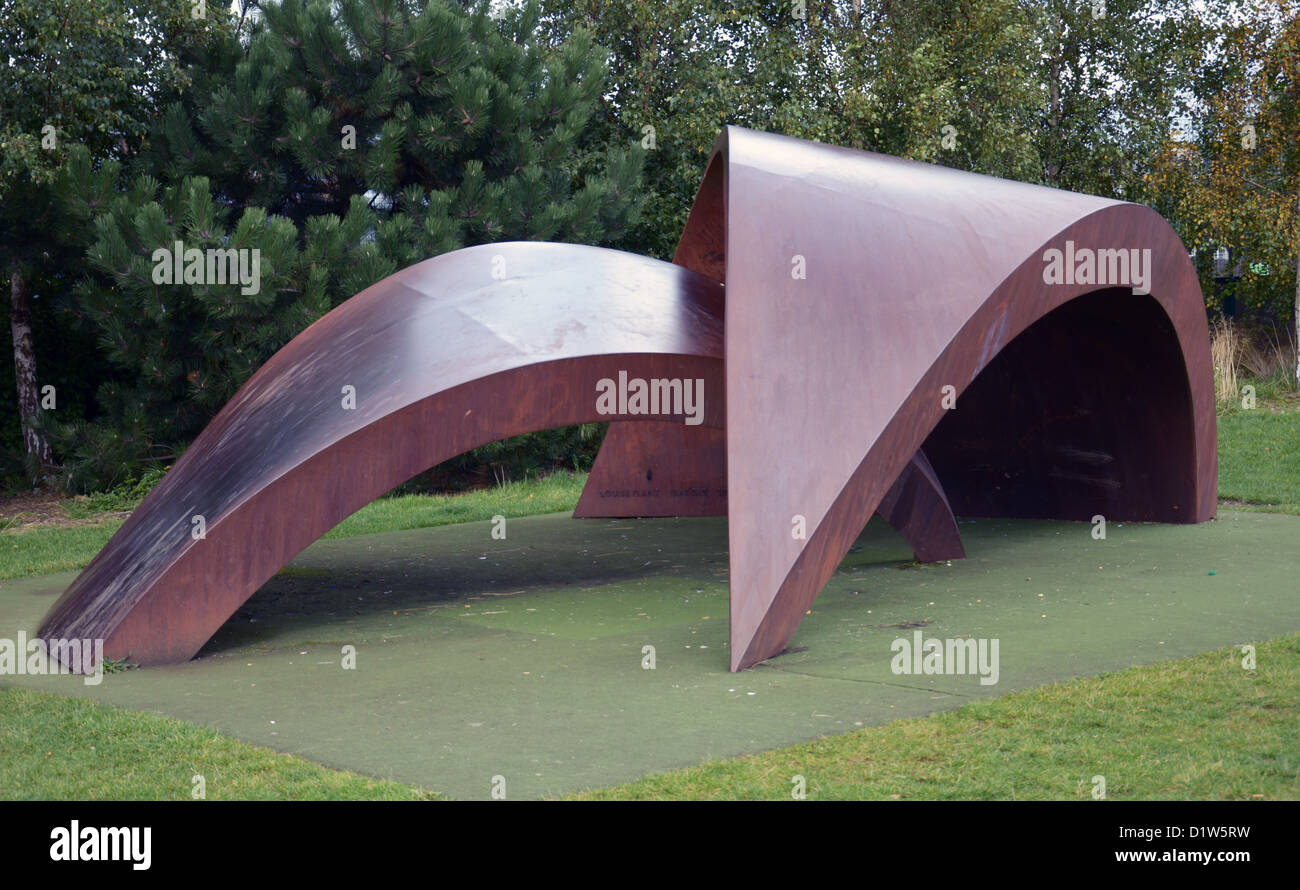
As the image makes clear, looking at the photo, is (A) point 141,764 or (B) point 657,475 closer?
(A) point 141,764

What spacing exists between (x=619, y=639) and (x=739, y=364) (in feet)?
5.73

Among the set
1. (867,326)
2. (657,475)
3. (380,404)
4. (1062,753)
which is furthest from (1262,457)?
(1062,753)

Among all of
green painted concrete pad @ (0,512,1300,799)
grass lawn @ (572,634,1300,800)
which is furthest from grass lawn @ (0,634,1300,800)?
green painted concrete pad @ (0,512,1300,799)

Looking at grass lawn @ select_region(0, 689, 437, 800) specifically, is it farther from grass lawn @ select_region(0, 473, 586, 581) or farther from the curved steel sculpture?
grass lawn @ select_region(0, 473, 586, 581)

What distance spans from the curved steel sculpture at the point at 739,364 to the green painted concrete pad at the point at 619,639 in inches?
21.1

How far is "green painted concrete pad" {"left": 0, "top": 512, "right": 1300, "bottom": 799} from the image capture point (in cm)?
554

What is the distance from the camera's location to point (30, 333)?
16.8 meters

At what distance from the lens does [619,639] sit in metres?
7.67

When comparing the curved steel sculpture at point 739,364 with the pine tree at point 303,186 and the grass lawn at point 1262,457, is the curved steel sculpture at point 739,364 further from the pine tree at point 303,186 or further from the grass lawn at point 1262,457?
the pine tree at point 303,186

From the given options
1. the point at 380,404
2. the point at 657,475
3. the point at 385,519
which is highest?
the point at 380,404

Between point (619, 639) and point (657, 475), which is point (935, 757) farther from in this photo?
point (657, 475)
